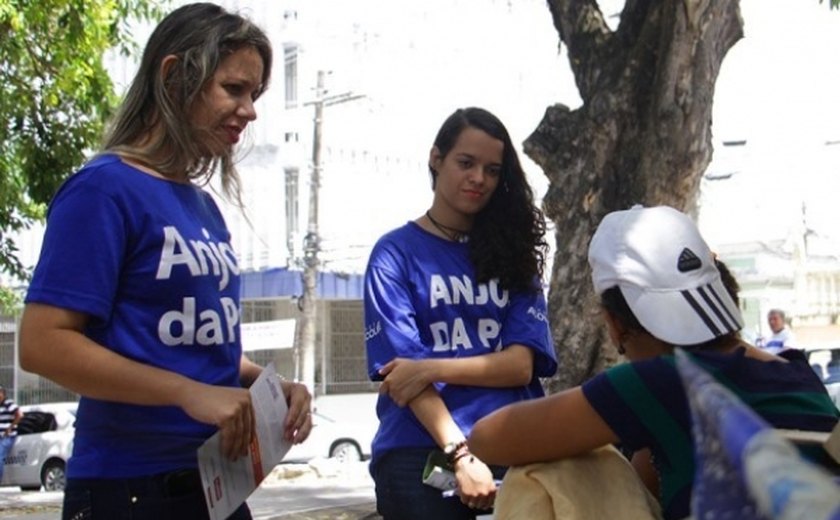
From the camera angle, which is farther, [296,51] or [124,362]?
[296,51]

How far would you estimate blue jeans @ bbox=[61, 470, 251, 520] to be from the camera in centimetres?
227

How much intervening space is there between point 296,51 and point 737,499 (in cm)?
2971

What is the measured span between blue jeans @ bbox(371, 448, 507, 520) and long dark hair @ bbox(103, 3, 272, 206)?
970 mm

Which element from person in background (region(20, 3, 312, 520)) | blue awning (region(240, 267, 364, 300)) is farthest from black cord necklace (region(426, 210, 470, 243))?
blue awning (region(240, 267, 364, 300))

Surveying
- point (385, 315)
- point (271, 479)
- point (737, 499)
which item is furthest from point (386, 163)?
point (737, 499)

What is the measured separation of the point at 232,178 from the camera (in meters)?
2.72

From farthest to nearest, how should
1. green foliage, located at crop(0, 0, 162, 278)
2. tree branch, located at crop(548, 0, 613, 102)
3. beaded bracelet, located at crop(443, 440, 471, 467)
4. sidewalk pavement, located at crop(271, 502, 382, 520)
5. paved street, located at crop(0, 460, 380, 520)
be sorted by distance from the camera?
green foliage, located at crop(0, 0, 162, 278) → paved street, located at crop(0, 460, 380, 520) → sidewalk pavement, located at crop(271, 502, 382, 520) → tree branch, located at crop(548, 0, 613, 102) → beaded bracelet, located at crop(443, 440, 471, 467)

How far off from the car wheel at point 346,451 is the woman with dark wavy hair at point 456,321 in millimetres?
18617

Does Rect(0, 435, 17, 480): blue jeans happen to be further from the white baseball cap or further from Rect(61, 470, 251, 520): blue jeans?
the white baseball cap

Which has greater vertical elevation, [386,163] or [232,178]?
[386,163]

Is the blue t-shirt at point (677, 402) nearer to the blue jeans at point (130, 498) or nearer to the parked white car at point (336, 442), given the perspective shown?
the blue jeans at point (130, 498)

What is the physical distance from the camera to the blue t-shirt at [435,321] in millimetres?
3139

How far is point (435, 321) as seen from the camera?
3193 millimetres

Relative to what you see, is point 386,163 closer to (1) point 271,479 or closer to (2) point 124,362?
(1) point 271,479
